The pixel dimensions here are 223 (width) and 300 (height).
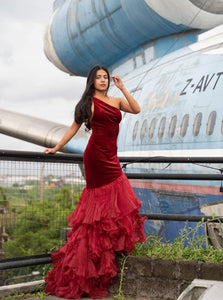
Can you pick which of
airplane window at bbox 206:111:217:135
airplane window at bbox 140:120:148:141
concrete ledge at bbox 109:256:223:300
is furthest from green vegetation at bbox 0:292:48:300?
airplane window at bbox 140:120:148:141

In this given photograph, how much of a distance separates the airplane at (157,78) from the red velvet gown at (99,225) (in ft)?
4.07

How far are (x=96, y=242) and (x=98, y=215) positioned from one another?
0.19 meters

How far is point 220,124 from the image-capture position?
8.48 metres

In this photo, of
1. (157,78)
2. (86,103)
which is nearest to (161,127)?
(157,78)

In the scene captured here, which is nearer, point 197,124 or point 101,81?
point 101,81

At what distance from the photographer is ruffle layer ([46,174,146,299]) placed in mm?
3715

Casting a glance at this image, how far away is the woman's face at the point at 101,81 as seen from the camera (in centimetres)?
395

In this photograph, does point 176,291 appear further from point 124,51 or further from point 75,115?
point 124,51

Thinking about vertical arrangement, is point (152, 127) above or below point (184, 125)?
above

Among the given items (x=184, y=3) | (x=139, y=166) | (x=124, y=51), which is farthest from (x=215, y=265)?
(x=124, y=51)

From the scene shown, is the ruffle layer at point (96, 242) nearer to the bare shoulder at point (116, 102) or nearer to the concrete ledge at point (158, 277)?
the concrete ledge at point (158, 277)

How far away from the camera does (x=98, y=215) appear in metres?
3.78

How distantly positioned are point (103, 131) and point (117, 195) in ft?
1.57

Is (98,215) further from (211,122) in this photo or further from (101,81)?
(211,122)
